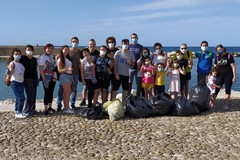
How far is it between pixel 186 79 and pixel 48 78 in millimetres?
3867

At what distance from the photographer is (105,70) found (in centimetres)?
844

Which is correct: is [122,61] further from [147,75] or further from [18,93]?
[18,93]

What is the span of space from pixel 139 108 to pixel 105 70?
1.35 m

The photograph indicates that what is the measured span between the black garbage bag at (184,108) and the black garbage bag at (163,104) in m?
0.13

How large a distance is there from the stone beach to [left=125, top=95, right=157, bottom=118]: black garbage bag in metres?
0.19

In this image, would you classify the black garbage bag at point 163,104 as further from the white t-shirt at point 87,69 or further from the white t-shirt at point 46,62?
the white t-shirt at point 46,62

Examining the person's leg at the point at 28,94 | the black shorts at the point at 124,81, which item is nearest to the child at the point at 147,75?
the black shorts at the point at 124,81

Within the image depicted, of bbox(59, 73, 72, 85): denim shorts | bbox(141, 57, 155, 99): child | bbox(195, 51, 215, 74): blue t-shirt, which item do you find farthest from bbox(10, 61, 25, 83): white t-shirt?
bbox(195, 51, 215, 74): blue t-shirt

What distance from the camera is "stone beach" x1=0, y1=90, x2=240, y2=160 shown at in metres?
5.66

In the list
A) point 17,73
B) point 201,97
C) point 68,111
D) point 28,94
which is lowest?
point 68,111

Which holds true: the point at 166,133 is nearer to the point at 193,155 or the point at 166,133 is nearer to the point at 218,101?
the point at 193,155

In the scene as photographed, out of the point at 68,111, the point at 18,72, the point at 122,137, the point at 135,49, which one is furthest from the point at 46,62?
the point at 122,137

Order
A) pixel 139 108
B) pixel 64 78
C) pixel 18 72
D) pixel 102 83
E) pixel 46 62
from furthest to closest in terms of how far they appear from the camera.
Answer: pixel 102 83, pixel 64 78, pixel 46 62, pixel 139 108, pixel 18 72

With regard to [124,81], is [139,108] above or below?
below
